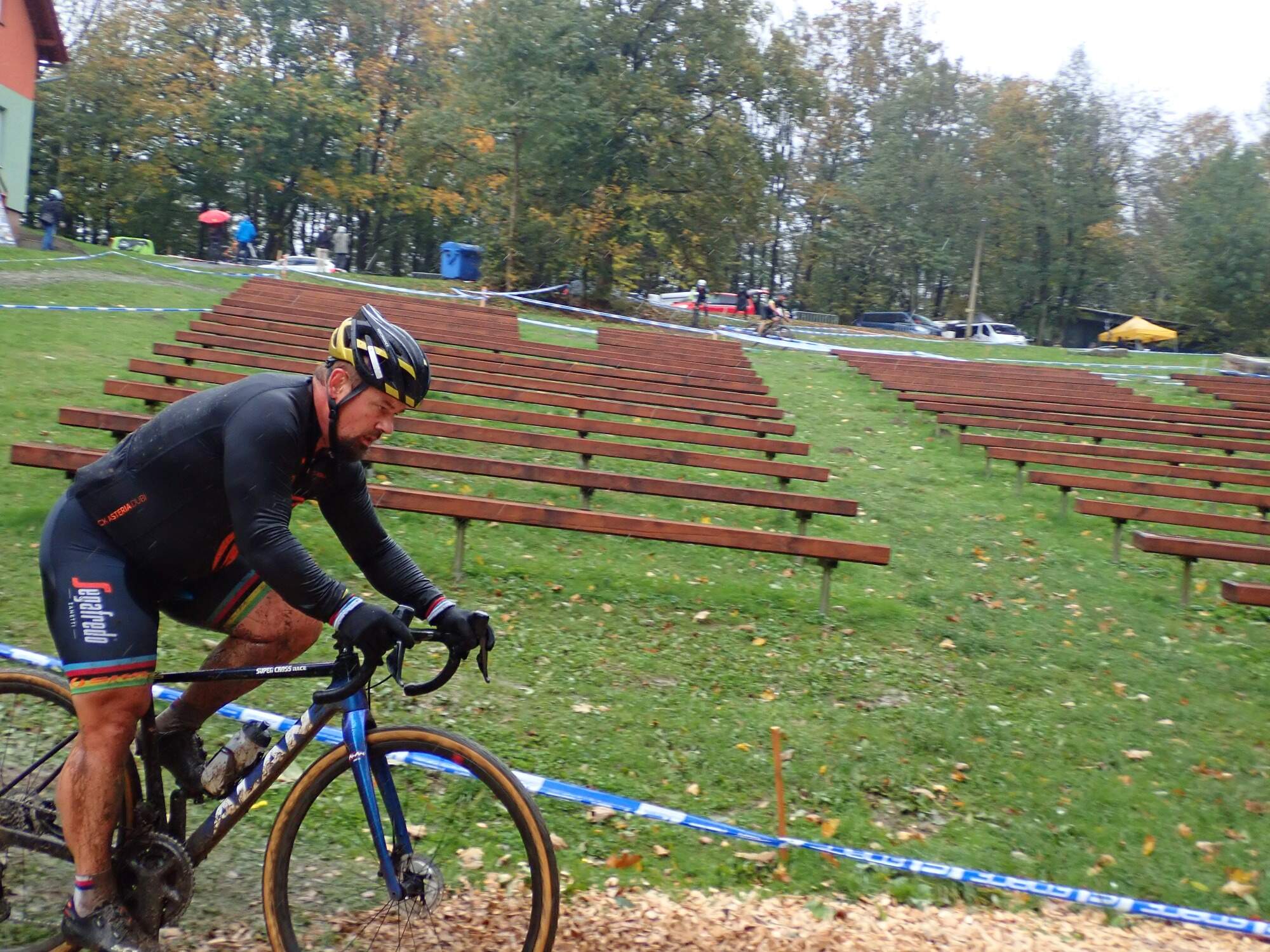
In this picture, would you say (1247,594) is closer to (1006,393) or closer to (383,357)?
(383,357)

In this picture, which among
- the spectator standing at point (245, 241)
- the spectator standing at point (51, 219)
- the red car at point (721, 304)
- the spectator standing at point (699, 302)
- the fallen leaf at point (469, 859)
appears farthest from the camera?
the red car at point (721, 304)

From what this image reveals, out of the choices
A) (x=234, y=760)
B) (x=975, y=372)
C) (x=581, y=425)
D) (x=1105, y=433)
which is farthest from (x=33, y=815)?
(x=975, y=372)

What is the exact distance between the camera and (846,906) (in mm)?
4227

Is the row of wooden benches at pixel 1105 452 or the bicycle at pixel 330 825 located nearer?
the bicycle at pixel 330 825

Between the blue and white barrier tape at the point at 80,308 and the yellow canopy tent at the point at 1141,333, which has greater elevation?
the yellow canopy tent at the point at 1141,333

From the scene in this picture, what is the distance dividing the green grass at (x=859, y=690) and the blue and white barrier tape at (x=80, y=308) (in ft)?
18.5

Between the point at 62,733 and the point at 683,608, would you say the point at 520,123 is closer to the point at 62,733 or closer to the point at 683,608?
the point at 683,608

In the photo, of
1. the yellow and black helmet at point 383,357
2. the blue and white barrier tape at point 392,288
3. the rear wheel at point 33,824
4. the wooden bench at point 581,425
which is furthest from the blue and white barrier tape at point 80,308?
the yellow and black helmet at point 383,357

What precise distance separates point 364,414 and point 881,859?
2762 mm

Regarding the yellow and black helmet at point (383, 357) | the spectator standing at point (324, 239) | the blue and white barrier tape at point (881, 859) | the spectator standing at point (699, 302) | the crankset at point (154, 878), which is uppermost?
the spectator standing at point (324, 239)

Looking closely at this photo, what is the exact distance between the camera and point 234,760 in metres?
3.29

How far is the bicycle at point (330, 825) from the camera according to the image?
10.1 feet

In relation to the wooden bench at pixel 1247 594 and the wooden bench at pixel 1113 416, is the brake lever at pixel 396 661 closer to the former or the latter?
the wooden bench at pixel 1247 594

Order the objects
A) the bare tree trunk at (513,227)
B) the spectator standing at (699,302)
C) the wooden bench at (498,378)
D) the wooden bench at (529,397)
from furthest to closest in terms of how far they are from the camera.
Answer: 1. the spectator standing at (699,302)
2. the bare tree trunk at (513,227)
3. the wooden bench at (498,378)
4. the wooden bench at (529,397)
